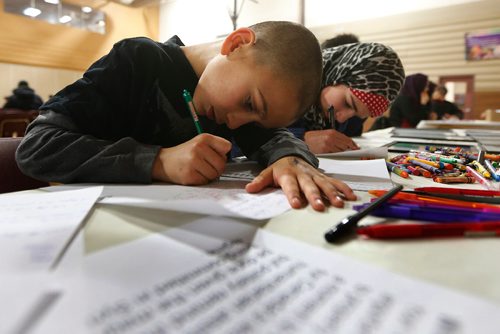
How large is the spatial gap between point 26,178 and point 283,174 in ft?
1.45

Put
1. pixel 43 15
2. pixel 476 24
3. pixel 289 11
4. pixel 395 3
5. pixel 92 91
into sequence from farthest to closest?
pixel 43 15
pixel 289 11
pixel 395 3
pixel 476 24
pixel 92 91

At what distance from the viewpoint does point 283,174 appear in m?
0.47

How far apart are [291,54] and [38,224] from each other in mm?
459

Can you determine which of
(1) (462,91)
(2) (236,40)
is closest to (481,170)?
(2) (236,40)

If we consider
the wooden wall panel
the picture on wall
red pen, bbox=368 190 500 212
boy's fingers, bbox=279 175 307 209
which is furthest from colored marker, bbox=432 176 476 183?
the wooden wall panel

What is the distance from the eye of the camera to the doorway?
351cm

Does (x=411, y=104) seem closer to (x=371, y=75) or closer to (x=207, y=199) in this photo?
(x=371, y=75)

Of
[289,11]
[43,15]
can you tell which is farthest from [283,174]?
[43,15]

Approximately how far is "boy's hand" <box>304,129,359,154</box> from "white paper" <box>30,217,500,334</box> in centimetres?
71

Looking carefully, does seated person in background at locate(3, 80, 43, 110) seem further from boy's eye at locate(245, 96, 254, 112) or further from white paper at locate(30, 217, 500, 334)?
white paper at locate(30, 217, 500, 334)

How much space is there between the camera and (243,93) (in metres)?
0.60

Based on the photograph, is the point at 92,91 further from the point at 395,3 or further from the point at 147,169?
the point at 395,3

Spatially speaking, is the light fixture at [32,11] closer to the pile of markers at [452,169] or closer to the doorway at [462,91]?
the doorway at [462,91]

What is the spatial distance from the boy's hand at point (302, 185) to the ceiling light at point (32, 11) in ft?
17.6
